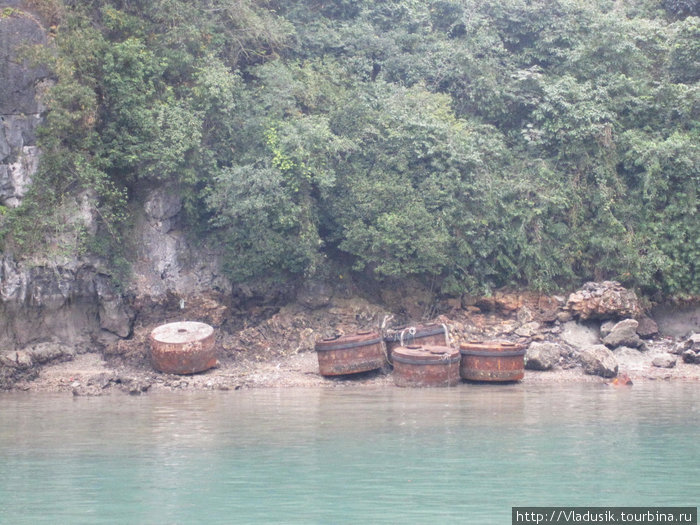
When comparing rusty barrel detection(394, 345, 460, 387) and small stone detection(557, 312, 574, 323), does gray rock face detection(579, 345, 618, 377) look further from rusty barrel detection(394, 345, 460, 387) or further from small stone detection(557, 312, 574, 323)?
rusty barrel detection(394, 345, 460, 387)

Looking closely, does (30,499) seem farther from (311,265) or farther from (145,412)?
(311,265)

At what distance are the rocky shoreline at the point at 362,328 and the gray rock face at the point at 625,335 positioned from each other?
24 mm

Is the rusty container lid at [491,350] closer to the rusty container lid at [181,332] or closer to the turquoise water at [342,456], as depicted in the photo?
the turquoise water at [342,456]

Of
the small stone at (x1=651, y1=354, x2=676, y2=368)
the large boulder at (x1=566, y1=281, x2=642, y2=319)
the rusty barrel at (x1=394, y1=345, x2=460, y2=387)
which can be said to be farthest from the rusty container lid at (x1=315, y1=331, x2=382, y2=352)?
the small stone at (x1=651, y1=354, x2=676, y2=368)

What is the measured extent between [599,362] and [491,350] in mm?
2513

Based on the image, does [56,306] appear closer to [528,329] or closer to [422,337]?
[422,337]

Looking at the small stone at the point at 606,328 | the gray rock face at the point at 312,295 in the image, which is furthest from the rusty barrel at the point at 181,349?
the small stone at the point at 606,328

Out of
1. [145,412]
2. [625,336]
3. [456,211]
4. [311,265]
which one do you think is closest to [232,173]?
[311,265]

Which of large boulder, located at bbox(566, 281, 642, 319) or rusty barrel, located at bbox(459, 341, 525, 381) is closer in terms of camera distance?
rusty barrel, located at bbox(459, 341, 525, 381)

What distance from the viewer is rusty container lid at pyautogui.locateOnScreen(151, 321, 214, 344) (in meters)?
17.2

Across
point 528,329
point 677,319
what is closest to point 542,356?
point 528,329

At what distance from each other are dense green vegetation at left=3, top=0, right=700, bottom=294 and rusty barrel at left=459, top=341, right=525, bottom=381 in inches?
138

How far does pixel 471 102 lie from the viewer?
2303 centimetres

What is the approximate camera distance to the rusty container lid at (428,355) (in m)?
16.2
